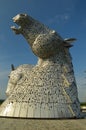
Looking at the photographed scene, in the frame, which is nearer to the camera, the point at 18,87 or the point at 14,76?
the point at 18,87

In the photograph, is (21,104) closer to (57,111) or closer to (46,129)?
(57,111)

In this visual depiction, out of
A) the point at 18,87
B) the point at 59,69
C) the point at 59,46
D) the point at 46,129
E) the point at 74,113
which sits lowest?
the point at 46,129

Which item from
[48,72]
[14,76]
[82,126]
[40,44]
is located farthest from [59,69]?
[82,126]

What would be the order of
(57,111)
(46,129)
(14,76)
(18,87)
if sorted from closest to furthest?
(46,129)
(57,111)
(18,87)
(14,76)

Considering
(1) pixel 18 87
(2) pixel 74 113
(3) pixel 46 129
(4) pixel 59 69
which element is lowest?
(3) pixel 46 129

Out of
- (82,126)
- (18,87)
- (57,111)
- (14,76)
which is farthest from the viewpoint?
(14,76)

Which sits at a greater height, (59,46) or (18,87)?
(59,46)

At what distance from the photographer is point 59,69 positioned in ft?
36.9

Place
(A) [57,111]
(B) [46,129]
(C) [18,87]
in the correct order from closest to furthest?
1. (B) [46,129]
2. (A) [57,111]
3. (C) [18,87]

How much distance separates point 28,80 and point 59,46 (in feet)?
6.76

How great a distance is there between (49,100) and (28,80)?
1.45 metres

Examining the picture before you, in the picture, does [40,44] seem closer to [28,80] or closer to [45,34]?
[45,34]

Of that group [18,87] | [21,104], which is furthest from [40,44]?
[21,104]

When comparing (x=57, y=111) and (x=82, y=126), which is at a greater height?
(x=57, y=111)
